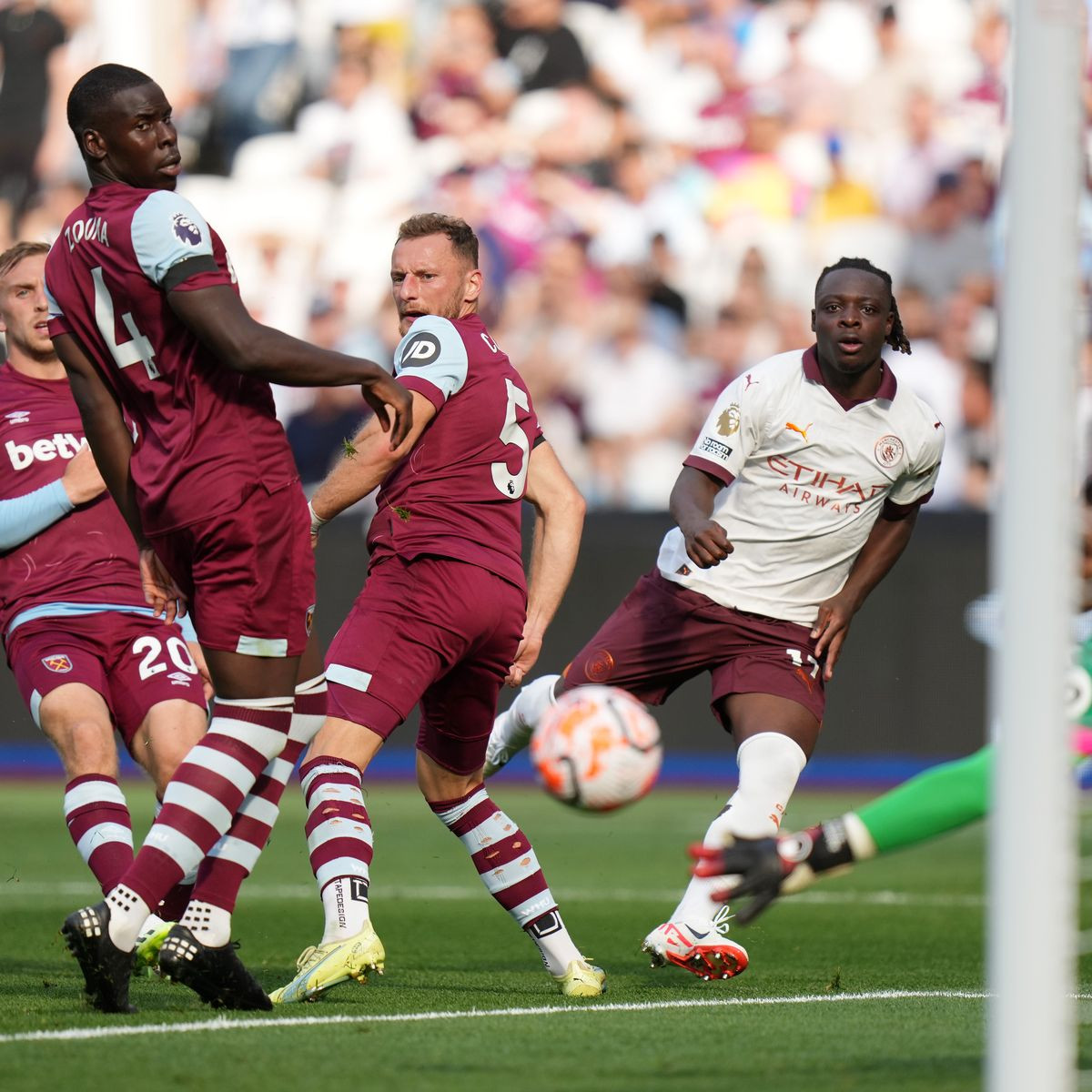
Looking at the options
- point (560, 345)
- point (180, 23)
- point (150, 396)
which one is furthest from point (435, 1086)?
point (180, 23)

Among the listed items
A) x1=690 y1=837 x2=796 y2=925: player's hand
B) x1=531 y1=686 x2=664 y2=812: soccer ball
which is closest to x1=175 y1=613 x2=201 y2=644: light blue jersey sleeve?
x1=531 y1=686 x2=664 y2=812: soccer ball

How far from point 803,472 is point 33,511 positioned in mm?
2515

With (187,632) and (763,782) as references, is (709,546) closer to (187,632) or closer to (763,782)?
(763,782)

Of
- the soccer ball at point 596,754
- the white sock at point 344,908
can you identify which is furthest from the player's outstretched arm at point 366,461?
the white sock at point 344,908

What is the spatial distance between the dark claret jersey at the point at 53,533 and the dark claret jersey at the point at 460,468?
3.22 feet

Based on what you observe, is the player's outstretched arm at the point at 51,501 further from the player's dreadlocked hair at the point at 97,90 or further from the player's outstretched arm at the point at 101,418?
the player's dreadlocked hair at the point at 97,90

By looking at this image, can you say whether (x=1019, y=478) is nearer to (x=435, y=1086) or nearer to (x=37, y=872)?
(x=435, y=1086)

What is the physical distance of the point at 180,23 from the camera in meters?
16.6

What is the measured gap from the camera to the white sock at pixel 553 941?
5.77 m

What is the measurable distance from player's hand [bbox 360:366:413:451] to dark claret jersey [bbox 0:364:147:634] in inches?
73.5

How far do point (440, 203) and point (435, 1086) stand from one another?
1233 cm

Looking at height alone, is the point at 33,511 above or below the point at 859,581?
above

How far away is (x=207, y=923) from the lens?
4988 millimetres

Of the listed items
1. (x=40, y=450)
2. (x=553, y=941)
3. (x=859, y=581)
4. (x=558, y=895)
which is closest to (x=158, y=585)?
(x=40, y=450)
